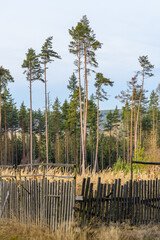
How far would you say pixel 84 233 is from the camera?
8062 mm

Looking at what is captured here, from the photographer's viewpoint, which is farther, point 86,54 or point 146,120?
point 146,120

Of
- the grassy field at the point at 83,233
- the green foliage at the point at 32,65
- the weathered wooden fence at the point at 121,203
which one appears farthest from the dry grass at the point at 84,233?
the green foliage at the point at 32,65

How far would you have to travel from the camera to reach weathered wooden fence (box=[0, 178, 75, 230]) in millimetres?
8398

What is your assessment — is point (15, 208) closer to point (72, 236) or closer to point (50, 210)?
point (50, 210)

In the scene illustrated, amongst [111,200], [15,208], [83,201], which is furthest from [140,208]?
[15,208]

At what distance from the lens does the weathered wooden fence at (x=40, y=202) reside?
8398 mm

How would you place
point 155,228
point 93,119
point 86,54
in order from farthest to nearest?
point 93,119 < point 86,54 < point 155,228

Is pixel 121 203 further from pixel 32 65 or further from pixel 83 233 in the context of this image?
pixel 32 65

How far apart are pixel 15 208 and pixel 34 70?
26.5 metres

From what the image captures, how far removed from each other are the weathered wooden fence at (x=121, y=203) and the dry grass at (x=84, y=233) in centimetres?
26

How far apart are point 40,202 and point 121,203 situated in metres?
2.47

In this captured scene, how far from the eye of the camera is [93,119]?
5509 cm

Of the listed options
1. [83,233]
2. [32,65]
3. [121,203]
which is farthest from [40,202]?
[32,65]

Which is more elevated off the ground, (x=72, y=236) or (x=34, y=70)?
(x=34, y=70)
